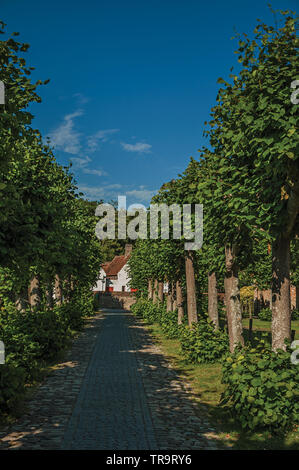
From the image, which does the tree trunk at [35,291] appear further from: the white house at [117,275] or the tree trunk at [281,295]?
the white house at [117,275]

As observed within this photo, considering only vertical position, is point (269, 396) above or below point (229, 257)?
below

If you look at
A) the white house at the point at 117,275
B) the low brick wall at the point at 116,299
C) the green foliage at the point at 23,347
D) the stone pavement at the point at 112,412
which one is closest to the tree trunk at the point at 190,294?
the stone pavement at the point at 112,412

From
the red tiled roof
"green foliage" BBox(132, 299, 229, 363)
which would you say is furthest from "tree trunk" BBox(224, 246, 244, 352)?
the red tiled roof

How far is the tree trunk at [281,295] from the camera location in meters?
8.30

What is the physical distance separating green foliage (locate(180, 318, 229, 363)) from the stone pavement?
929 mm

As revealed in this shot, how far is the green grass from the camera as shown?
6.66m

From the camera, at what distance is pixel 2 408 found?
7.88 metres

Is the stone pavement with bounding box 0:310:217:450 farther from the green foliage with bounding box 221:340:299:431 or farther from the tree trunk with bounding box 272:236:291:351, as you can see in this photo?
the tree trunk with bounding box 272:236:291:351

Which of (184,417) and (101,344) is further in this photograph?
(101,344)

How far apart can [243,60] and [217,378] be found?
8005 millimetres
